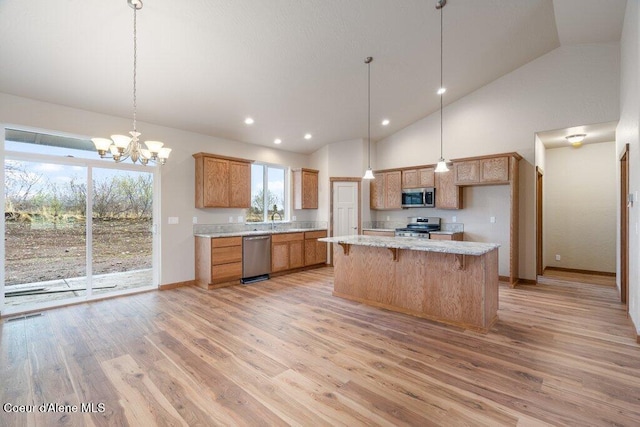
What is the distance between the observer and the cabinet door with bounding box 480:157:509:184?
16.4 ft

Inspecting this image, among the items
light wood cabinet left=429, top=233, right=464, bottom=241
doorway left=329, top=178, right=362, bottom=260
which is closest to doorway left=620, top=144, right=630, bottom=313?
light wood cabinet left=429, top=233, right=464, bottom=241

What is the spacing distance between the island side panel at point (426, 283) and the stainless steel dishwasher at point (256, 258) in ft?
6.26

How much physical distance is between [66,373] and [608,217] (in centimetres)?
865

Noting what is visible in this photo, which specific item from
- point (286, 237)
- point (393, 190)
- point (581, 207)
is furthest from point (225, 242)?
point (581, 207)

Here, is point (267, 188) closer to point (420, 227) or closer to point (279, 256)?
point (279, 256)

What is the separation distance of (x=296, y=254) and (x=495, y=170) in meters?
4.10

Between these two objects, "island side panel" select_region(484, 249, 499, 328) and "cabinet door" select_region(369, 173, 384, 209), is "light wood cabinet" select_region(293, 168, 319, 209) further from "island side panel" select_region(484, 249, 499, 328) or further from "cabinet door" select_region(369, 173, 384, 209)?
"island side panel" select_region(484, 249, 499, 328)

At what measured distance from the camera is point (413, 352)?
270cm

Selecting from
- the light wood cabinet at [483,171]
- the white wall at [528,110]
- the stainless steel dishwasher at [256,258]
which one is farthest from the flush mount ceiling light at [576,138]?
the stainless steel dishwasher at [256,258]

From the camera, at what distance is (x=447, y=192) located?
5816 millimetres

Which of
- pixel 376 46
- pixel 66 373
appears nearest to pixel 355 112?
Result: pixel 376 46

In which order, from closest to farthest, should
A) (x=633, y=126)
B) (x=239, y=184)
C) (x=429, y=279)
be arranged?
(x=633, y=126)
(x=429, y=279)
(x=239, y=184)

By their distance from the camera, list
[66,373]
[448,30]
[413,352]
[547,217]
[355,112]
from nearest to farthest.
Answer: [66,373], [413,352], [448,30], [355,112], [547,217]

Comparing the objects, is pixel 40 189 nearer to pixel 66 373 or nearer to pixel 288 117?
pixel 66 373
